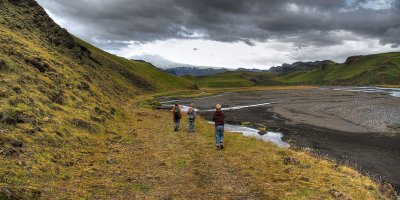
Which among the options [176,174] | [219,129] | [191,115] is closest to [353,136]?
[191,115]

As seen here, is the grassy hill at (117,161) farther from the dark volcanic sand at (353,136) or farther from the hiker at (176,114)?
the dark volcanic sand at (353,136)

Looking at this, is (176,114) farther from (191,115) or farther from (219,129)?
(219,129)

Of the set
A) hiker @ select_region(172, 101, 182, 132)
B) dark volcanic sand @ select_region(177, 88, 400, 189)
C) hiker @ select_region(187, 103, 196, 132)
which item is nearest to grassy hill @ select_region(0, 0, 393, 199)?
hiker @ select_region(187, 103, 196, 132)

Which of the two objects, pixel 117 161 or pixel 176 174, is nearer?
pixel 176 174

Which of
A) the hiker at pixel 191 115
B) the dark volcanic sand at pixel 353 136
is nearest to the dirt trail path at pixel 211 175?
the dark volcanic sand at pixel 353 136

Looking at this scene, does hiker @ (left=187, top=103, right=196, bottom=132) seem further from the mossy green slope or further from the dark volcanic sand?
the dark volcanic sand

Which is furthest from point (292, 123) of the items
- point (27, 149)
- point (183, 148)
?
point (27, 149)

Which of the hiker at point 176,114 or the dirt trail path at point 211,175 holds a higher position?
the hiker at point 176,114

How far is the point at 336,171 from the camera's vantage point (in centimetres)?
2039

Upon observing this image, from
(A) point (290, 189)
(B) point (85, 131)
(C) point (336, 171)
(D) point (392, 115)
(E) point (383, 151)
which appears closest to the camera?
(A) point (290, 189)

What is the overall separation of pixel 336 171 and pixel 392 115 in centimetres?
4891

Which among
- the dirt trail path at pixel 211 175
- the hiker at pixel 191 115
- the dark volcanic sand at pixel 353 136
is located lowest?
the dark volcanic sand at pixel 353 136

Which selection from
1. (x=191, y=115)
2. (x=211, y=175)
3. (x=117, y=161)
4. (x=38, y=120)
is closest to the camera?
(x=211, y=175)

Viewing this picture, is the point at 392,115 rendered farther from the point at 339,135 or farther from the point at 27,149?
the point at 27,149
